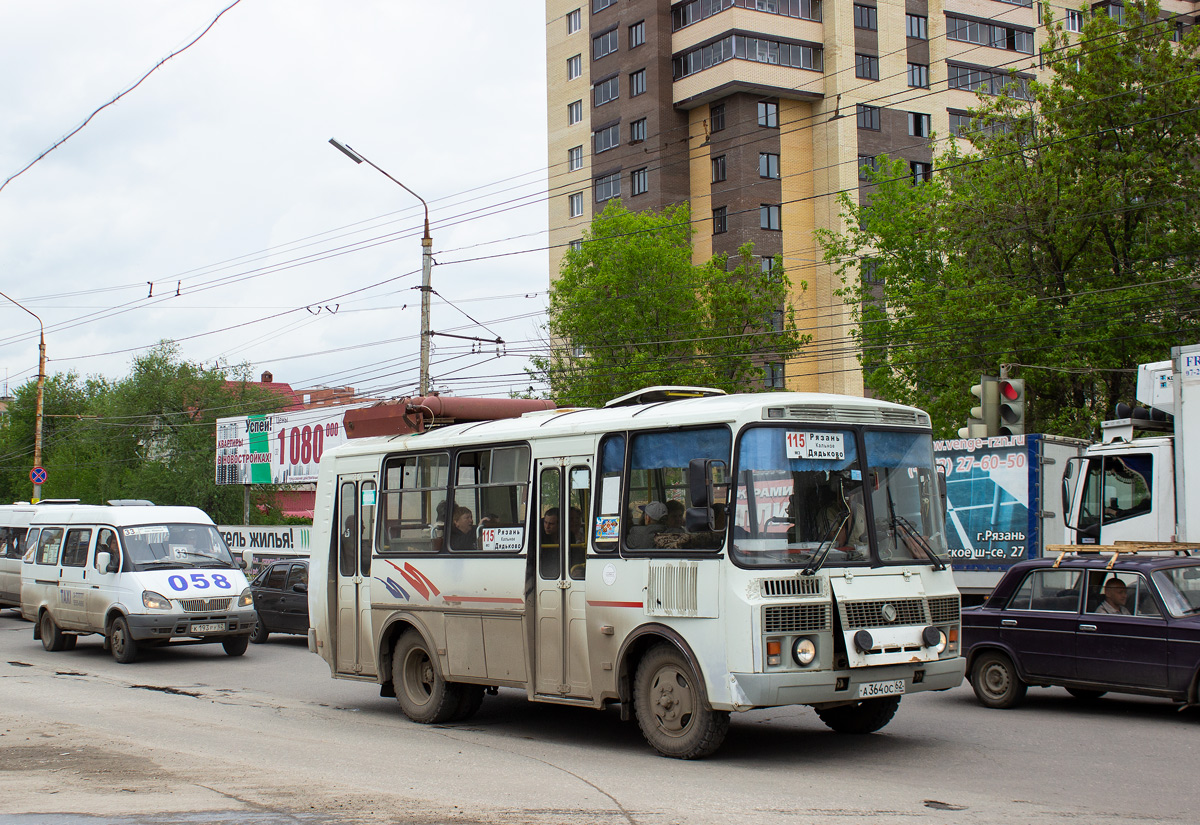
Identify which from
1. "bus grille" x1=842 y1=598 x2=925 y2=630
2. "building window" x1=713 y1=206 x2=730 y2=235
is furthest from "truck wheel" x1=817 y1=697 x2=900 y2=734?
"building window" x1=713 y1=206 x2=730 y2=235

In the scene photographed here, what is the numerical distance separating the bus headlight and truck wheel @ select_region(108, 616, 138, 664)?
12.7m

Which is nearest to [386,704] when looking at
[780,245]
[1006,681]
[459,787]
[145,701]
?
[145,701]

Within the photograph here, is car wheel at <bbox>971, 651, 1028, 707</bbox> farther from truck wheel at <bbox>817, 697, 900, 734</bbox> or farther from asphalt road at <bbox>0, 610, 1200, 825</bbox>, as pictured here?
truck wheel at <bbox>817, 697, 900, 734</bbox>

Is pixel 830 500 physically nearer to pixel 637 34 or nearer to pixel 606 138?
pixel 637 34

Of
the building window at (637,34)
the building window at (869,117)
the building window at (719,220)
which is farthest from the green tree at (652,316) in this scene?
the building window at (637,34)

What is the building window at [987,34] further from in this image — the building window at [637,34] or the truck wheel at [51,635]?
the truck wheel at [51,635]

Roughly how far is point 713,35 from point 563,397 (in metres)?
20.2

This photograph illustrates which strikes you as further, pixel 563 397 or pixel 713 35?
pixel 713 35

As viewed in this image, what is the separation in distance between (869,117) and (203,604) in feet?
160

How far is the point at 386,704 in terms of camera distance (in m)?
13.4

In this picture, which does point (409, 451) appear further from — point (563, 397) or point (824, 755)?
point (563, 397)

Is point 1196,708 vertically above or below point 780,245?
below

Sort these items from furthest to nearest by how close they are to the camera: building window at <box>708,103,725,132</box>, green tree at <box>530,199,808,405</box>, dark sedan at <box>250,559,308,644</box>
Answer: building window at <box>708,103,725,132</box>, green tree at <box>530,199,808,405</box>, dark sedan at <box>250,559,308,644</box>

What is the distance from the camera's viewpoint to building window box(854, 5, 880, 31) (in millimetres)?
59500
